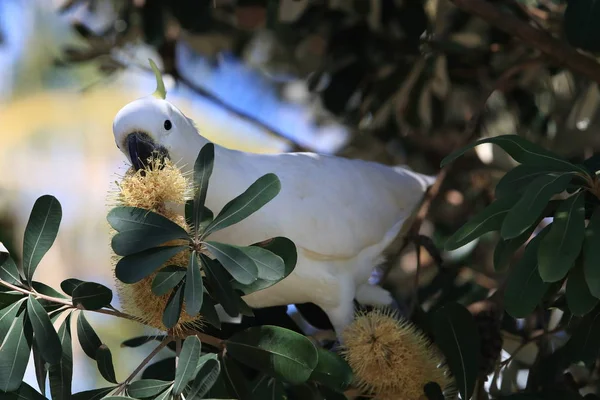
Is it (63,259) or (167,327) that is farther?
(63,259)

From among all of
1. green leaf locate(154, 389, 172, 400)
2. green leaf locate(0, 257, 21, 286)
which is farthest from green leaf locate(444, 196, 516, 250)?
green leaf locate(0, 257, 21, 286)

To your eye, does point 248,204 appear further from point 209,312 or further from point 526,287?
point 526,287

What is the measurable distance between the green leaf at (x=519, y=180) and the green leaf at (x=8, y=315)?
754 mm

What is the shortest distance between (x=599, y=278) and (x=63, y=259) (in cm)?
316

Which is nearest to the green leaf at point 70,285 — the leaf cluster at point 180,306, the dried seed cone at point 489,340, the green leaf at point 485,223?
the leaf cluster at point 180,306

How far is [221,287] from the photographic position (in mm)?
1163

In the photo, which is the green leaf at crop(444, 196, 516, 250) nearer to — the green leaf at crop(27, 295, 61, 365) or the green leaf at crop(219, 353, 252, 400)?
the green leaf at crop(219, 353, 252, 400)

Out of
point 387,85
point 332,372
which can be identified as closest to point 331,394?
point 332,372

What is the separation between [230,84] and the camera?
3.20 m

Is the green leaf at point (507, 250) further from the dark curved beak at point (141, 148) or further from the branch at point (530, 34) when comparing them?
the branch at point (530, 34)

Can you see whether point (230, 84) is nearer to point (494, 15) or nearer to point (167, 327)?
point (494, 15)

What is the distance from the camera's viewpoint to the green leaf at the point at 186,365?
1078mm

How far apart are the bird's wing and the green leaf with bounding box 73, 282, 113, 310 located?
0.36 metres

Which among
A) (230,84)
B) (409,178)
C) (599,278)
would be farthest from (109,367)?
(230,84)
